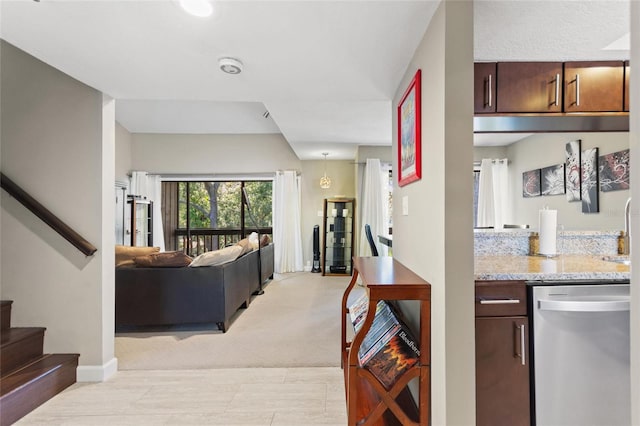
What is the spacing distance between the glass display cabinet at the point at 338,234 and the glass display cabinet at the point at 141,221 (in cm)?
348

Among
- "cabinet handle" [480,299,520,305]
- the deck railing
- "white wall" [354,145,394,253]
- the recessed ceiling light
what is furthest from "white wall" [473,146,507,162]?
the deck railing

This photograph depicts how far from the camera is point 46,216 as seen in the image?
2217 millimetres

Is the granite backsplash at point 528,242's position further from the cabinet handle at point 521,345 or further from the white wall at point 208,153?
the white wall at point 208,153

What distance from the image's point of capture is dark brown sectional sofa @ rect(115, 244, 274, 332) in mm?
3090

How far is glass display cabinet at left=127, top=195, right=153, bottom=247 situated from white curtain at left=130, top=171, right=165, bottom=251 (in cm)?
9

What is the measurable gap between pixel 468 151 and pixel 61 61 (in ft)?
7.67

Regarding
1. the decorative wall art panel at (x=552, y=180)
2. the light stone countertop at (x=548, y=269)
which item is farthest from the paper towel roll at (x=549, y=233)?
the decorative wall art panel at (x=552, y=180)

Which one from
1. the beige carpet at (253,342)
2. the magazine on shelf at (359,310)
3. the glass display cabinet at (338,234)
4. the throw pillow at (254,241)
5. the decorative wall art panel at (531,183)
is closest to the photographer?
the magazine on shelf at (359,310)

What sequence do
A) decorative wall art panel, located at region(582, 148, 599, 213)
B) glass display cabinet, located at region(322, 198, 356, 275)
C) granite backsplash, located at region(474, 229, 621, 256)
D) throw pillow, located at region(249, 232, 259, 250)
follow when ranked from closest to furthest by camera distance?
granite backsplash, located at region(474, 229, 621, 256) → decorative wall art panel, located at region(582, 148, 599, 213) → throw pillow, located at region(249, 232, 259, 250) → glass display cabinet, located at region(322, 198, 356, 275)

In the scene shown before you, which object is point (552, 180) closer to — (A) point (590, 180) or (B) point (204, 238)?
(A) point (590, 180)

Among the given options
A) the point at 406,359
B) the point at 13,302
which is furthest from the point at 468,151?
the point at 13,302

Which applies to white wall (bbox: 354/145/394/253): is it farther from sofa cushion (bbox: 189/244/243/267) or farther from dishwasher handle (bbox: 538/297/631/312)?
dishwasher handle (bbox: 538/297/631/312)

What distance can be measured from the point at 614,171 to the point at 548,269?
5.70 feet

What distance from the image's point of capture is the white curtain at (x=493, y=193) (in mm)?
4633
